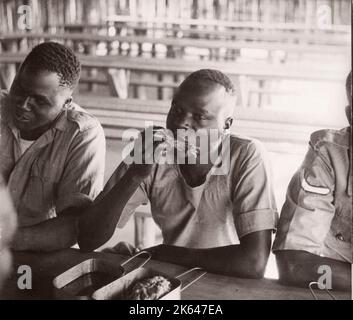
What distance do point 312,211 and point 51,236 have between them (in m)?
0.90

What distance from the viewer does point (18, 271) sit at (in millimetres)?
1685

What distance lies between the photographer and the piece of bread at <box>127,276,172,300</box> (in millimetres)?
1371

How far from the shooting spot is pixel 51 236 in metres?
1.80

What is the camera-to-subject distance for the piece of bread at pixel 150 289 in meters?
1.37

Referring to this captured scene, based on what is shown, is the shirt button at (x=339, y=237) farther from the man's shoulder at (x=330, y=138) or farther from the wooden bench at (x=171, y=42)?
the wooden bench at (x=171, y=42)

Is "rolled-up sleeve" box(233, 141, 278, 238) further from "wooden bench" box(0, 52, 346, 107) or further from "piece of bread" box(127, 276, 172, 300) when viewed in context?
"piece of bread" box(127, 276, 172, 300)

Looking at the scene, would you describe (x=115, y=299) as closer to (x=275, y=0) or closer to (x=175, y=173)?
(x=175, y=173)

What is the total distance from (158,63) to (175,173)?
470mm

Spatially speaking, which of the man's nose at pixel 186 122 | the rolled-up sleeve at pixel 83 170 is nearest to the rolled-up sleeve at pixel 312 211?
the man's nose at pixel 186 122

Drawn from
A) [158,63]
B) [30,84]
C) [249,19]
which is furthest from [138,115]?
[249,19]

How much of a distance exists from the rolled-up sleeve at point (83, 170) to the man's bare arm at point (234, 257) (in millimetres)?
372

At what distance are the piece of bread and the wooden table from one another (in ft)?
0.44

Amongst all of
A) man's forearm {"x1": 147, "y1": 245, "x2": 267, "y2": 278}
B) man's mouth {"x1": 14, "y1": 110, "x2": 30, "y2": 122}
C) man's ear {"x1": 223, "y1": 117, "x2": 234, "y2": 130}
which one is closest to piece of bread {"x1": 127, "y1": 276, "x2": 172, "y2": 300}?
man's forearm {"x1": 147, "y1": 245, "x2": 267, "y2": 278}

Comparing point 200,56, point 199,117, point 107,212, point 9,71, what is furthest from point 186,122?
point 9,71
